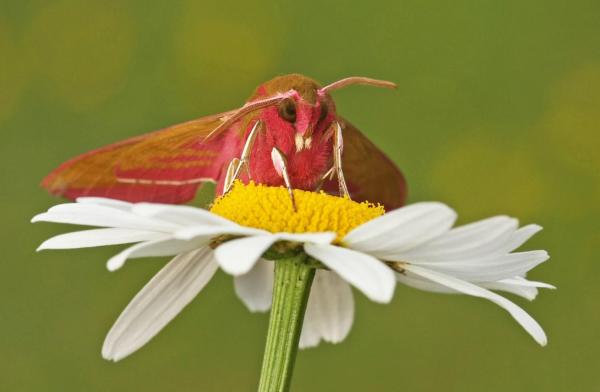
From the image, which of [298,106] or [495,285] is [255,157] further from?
[495,285]

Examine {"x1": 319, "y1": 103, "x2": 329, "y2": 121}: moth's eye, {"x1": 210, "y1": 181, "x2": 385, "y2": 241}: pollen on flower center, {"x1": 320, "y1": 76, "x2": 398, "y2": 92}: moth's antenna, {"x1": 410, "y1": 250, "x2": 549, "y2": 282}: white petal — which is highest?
{"x1": 320, "y1": 76, "x2": 398, "y2": 92}: moth's antenna

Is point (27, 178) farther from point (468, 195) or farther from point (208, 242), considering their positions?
point (208, 242)

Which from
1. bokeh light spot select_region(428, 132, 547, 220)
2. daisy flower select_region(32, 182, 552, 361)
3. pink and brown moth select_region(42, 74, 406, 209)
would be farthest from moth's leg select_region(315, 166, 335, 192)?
bokeh light spot select_region(428, 132, 547, 220)

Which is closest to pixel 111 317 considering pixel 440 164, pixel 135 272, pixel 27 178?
pixel 135 272

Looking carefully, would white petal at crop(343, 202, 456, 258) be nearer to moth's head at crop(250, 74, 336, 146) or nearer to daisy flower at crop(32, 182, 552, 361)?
daisy flower at crop(32, 182, 552, 361)

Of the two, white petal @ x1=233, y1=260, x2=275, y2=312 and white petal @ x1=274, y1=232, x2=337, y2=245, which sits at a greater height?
white petal @ x1=274, y1=232, x2=337, y2=245

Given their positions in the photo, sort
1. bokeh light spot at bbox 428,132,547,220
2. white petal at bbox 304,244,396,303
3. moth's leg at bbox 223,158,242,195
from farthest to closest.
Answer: bokeh light spot at bbox 428,132,547,220 → moth's leg at bbox 223,158,242,195 → white petal at bbox 304,244,396,303

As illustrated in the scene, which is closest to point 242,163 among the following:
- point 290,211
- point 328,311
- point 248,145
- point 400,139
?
point 248,145
